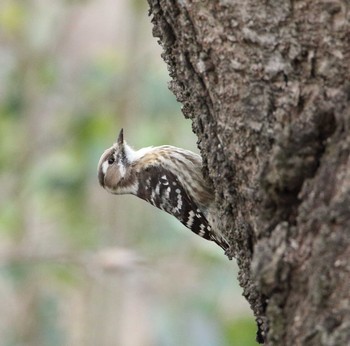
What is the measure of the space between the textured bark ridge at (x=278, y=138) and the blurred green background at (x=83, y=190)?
335cm

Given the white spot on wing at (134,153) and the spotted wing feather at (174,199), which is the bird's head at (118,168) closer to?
the white spot on wing at (134,153)

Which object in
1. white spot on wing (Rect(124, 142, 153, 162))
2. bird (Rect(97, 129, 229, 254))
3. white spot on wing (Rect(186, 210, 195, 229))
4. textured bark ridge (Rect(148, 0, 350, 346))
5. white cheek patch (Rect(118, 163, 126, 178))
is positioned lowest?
textured bark ridge (Rect(148, 0, 350, 346))

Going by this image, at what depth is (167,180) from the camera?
4.38m

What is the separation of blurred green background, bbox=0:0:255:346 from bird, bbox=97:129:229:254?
932 mm

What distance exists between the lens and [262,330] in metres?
2.36

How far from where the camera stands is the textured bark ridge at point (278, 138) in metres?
1.95

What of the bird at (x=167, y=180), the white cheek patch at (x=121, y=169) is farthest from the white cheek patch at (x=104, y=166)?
the white cheek patch at (x=121, y=169)

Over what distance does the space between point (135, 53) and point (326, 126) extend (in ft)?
15.0

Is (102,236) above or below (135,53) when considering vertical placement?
below

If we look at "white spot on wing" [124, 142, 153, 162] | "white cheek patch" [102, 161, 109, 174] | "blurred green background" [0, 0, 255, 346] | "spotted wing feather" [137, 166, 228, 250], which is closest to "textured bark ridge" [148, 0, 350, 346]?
"spotted wing feather" [137, 166, 228, 250]

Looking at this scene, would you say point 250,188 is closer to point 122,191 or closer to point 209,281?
point 122,191

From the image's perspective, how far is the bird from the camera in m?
4.12

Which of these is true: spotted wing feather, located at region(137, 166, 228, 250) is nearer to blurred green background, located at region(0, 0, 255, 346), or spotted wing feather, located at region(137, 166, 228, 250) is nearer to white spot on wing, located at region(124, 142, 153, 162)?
white spot on wing, located at region(124, 142, 153, 162)

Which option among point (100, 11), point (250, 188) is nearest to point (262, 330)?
point (250, 188)
